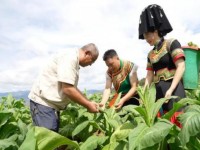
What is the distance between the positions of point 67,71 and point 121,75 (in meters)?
1.42

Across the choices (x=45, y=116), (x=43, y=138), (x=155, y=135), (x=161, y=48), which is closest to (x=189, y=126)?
(x=155, y=135)

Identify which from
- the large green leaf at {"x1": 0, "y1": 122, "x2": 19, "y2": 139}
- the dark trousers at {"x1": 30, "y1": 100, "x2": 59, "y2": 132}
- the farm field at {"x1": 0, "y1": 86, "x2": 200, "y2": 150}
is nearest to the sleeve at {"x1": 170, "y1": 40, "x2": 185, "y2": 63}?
the farm field at {"x1": 0, "y1": 86, "x2": 200, "y2": 150}

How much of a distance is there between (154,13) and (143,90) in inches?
43.4

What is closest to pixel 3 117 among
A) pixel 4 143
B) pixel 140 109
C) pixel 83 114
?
pixel 4 143

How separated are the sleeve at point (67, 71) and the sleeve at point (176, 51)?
1.09 m

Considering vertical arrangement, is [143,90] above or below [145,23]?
below

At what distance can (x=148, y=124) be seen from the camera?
2.70 meters

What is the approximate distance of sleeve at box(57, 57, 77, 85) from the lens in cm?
357

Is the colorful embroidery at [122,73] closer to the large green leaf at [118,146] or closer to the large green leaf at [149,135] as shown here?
the large green leaf at [118,146]

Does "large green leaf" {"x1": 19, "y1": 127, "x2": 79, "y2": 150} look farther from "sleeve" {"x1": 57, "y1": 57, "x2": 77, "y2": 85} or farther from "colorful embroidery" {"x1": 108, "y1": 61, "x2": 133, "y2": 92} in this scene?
"colorful embroidery" {"x1": 108, "y1": 61, "x2": 133, "y2": 92}

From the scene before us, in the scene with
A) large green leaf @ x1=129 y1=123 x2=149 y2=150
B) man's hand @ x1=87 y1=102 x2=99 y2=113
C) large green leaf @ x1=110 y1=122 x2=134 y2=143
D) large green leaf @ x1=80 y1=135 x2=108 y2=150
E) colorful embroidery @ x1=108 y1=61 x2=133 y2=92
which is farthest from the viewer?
colorful embroidery @ x1=108 y1=61 x2=133 y2=92

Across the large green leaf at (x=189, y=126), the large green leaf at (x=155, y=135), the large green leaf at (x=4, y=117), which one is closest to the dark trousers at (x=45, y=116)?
the large green leaf at (x=4, y=117)

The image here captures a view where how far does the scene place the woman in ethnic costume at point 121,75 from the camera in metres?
4.70

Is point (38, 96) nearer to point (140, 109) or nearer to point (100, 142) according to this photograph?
point (100, 142)
